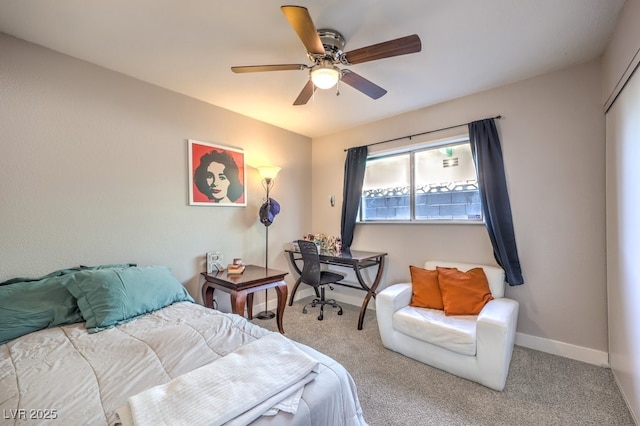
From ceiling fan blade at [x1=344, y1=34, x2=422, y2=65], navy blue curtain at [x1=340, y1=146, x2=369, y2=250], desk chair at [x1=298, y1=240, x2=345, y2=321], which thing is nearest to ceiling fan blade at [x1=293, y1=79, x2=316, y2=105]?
ceiling fan blade at [x1=344, y1=34, x2=422, y2=65]

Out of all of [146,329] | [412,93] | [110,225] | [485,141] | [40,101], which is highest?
[412,93]

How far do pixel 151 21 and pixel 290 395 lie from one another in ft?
7.73

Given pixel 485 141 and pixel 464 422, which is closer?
pixel 464 422

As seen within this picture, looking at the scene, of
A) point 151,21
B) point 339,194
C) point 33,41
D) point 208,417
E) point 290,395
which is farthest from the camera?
point 339,194

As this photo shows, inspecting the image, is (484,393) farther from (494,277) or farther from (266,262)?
(266,262)

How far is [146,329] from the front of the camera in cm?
163

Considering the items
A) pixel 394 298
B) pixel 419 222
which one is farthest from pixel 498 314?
pixel 419 222

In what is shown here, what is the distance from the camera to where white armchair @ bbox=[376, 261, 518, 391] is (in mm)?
1861

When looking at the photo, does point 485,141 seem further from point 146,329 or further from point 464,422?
point 146,329

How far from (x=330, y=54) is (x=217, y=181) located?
1925 millimetres

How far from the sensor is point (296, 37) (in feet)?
6.18

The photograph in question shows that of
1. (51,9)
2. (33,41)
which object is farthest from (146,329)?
(33,41)

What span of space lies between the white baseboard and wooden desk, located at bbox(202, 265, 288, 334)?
93.7 inches

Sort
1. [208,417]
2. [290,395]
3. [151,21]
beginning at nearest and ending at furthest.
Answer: [208,417]
[290,395]
[151,21]
